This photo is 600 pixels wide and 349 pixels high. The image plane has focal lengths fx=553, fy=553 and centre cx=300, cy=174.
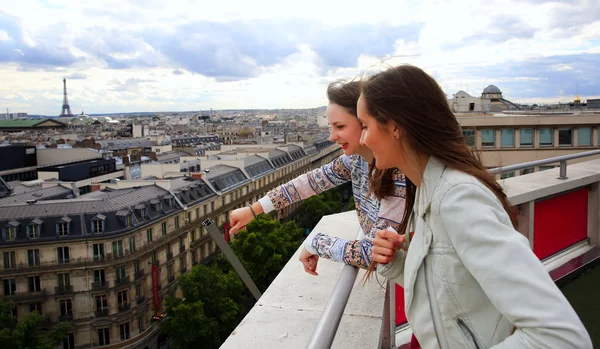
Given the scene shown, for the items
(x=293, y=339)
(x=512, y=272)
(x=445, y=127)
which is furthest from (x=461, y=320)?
(x=293, y=339)

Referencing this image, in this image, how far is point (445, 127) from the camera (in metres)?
1.50

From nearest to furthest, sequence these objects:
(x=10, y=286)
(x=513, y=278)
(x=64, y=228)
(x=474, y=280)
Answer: (x=513, y=278), (x=474, y=280), (x=10, y=286), (x=64, y=228)

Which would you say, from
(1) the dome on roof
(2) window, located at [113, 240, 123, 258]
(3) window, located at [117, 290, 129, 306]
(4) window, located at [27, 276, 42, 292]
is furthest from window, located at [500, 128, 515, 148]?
(1) the dome on roof

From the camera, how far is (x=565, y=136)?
2331 centimetres

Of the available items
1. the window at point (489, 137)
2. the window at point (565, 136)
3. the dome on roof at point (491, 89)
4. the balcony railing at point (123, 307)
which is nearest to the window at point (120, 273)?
the balcony railing at point (123, 307)

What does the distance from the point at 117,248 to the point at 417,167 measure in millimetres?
25941

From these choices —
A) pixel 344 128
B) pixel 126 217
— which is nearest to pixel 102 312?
pixel 126 217

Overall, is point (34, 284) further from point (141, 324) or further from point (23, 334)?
point (141, 324)

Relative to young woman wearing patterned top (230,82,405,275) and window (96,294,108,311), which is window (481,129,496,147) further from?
young woman wearing patterned top (230,82,405,275)

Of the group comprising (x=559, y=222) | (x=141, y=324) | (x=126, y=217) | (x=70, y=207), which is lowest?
(x=141, y=324)

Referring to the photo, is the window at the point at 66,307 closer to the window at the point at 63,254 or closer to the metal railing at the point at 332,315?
the window at the point at 63,254

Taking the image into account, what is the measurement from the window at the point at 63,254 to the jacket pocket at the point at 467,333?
86.6 feet

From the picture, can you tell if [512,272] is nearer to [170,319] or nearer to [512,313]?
[512,313]

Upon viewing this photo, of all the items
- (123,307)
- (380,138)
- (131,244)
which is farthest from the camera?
(131,244)
